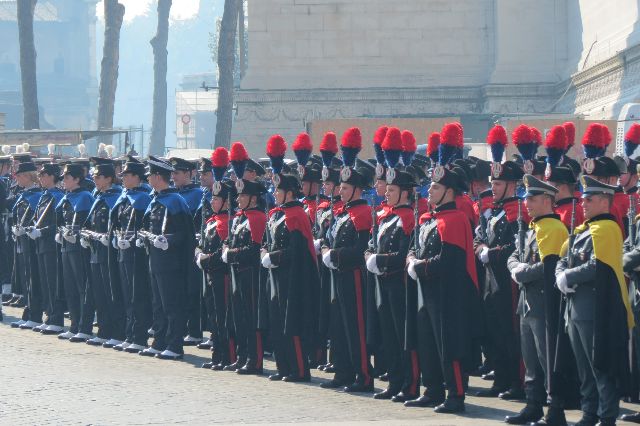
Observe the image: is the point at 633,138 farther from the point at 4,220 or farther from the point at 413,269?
the point at 4,220

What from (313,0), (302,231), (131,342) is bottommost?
(131,342)

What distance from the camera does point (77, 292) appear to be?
18.9m

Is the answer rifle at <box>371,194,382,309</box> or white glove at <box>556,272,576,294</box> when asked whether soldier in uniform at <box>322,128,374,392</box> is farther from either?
white glove at <box>556,272,576,294</box>

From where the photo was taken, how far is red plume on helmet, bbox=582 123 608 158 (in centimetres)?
1360

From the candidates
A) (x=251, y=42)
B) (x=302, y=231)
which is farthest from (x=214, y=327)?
(x=251, y=42)

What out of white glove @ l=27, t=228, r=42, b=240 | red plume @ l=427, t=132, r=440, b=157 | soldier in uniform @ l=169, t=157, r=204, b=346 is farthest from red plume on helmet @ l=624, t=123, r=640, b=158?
white glove @ l=27, t=228, r=42, b=240

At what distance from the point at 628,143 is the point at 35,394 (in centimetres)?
551

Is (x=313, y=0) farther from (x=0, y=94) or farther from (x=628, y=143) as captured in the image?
(x=0, y=94)

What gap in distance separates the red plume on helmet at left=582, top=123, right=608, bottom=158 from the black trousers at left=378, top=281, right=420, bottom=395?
6.13 feet

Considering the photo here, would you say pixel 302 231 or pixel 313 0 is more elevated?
pixel 313 0

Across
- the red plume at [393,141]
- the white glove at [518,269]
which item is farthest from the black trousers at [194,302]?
the white glove at [518,269]

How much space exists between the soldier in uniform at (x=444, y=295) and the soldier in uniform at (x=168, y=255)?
4.19 metres

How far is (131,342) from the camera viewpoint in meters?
17.8

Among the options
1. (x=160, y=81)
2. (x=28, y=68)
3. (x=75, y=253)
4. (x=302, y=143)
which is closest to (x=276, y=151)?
(x=302, y=143)
